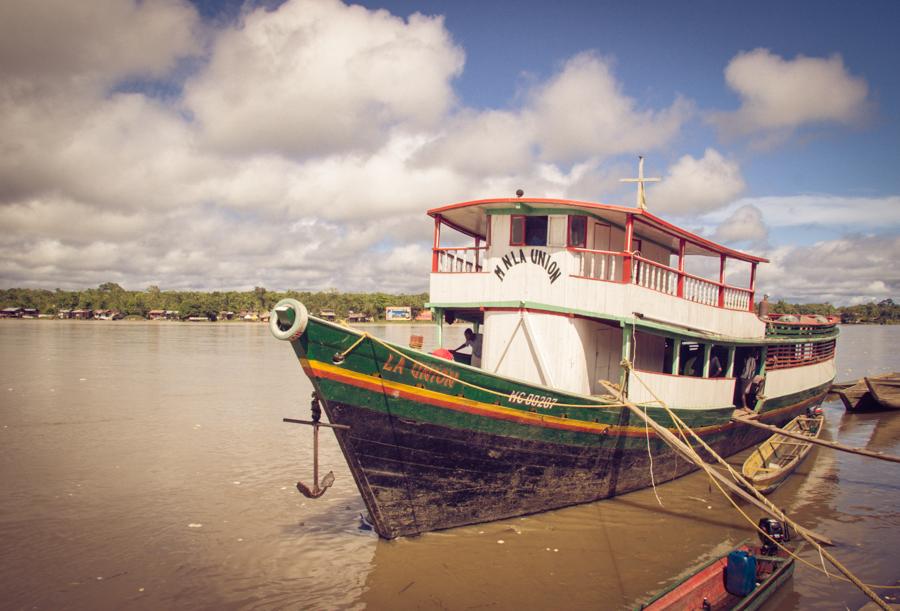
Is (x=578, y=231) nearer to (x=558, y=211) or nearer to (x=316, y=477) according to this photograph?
(x=558, y=211)

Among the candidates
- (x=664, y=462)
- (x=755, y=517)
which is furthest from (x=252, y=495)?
(x=755, y=517)

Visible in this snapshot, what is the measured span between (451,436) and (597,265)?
4.55m

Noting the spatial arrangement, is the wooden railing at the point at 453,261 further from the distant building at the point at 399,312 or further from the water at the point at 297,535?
the distant building at the point at 399,312

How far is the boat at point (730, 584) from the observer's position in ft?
20.1

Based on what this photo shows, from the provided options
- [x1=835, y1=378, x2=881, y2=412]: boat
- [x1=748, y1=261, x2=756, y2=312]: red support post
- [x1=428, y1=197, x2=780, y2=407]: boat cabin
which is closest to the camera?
[x1=428, y1=197, x2=780, y2=407]: boat cabin

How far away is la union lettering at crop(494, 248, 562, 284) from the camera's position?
384 inches

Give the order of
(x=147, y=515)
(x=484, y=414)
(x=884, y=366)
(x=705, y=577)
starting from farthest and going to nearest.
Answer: (x=884, y=366) → (x=147, y=515) → (x=484, y=414) → (x=705, y=577)

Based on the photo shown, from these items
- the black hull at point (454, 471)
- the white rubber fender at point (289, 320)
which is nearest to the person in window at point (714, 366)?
the black hull at point (454, 471)

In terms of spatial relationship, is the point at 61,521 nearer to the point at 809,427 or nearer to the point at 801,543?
the point at 801,543

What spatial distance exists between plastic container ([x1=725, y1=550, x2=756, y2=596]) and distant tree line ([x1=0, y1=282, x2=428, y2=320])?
304 feet

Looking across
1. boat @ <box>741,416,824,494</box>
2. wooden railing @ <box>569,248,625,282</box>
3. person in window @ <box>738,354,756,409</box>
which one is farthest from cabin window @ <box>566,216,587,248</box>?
person in window @ <box>738,354,756,409</box>

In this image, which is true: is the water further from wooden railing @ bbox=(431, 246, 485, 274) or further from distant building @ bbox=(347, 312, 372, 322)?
distant building @ bbox=(347, 312, 372, 322)

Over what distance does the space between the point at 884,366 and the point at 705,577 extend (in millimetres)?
44008

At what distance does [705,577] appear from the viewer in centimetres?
657
